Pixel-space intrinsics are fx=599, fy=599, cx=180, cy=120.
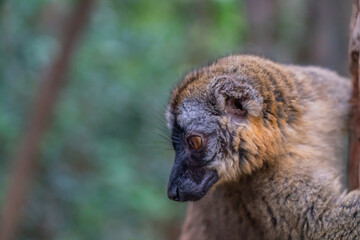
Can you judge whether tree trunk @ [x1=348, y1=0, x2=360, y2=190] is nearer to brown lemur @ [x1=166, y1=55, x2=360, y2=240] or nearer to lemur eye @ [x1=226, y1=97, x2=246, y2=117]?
brown lemur @ [x1=166, y1=55, x2=360, y2=240]

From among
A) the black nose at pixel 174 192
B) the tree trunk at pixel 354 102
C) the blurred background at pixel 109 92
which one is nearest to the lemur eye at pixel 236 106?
the black nose at pixel 174 192

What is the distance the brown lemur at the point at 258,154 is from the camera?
401 centimetres

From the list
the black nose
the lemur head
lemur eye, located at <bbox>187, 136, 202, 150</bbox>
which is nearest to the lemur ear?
the lemur head

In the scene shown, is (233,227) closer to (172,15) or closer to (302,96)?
(302,96)

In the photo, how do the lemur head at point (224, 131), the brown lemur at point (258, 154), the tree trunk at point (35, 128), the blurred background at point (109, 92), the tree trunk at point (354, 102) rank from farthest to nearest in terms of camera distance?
the blurred background at point (109, 92) < the tree trunk at point (35, 128) < the tree trunk at point (354, 102) < the lemur head at point (224, 131) < the brown lemur at point (258, 154)

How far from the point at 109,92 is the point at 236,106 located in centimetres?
511

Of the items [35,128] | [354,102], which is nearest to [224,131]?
[354,102]

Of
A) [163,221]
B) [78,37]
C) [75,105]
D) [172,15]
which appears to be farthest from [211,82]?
[163,221]

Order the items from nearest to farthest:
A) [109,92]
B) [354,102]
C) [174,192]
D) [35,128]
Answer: [174,192] < [354,102] < [35,128] < [109,92]

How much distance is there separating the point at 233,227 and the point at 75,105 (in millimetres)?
5687

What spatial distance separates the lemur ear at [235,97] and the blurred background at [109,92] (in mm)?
3343

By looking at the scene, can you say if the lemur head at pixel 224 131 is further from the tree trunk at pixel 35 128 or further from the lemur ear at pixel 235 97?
the tree trunk at pixel 35 128

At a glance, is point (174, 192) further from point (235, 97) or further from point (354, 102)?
point (354, 102)

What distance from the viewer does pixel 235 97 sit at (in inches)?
164
